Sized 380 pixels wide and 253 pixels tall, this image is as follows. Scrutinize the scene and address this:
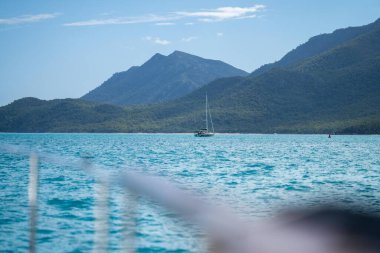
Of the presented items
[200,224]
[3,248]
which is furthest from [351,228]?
[3,248]

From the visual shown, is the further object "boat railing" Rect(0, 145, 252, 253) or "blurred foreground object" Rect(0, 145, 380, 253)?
"boat railing" Rect(0, 145, 252, 253)

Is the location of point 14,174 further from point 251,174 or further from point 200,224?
point 200,224

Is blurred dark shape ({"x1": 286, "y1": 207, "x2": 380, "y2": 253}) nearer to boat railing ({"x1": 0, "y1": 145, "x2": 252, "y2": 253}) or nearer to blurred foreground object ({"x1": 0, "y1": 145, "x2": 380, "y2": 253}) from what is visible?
blurred foreground object ({"x1": 0, "y1": 145, "x2": 380, "y2": 253})

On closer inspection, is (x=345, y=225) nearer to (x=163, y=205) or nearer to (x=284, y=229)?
(x=284, y=229)

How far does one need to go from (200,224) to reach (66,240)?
1032 cm

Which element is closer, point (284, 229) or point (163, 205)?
point (284, 229)

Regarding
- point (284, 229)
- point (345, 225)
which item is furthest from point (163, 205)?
point (345, 225)

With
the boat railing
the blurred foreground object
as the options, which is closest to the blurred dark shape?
the blurred foreground object

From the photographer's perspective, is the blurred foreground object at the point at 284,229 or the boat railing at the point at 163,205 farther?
the boat railing at the point at 163,205

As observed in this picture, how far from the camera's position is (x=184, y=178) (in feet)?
93.7

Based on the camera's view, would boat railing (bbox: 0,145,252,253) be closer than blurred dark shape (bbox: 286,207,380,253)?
No

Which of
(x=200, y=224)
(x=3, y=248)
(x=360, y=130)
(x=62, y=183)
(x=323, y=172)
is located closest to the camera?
(x=200, y=224)

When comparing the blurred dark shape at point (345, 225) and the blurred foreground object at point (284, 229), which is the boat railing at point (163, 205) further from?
the blurred dark shape at point (345, 225)

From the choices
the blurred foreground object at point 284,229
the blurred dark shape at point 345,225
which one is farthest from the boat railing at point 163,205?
the blurred dark shape at point 345,225
